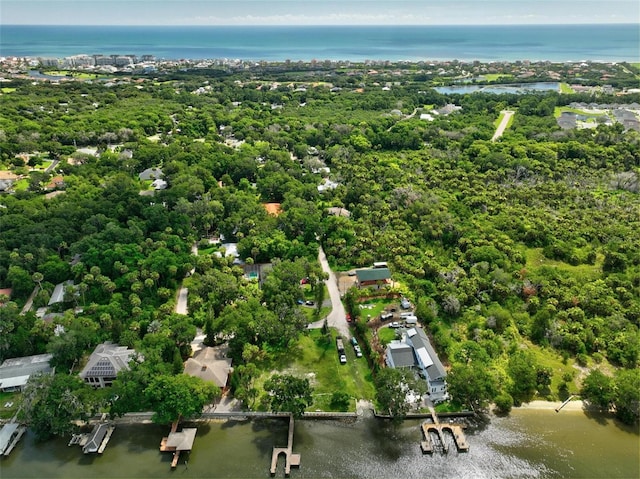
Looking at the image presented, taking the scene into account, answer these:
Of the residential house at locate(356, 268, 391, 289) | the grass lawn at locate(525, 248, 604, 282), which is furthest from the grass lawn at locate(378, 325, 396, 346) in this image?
the grass lawn at locate(525, 248, 604, 282)

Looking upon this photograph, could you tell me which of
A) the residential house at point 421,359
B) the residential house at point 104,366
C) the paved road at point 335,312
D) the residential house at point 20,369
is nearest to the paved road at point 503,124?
the paved road at point 335,312

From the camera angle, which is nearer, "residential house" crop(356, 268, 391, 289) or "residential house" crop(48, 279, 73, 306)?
"residential house" crop(48, 279, 73, 306)

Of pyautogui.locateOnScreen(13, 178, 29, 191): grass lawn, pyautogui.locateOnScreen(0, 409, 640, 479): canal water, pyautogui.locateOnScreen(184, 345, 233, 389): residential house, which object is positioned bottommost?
pyautogui.locateOnScreen(0, 409, 640, 479): canal water

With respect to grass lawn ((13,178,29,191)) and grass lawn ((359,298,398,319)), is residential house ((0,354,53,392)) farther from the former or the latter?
grass lawn ((13,178,29,191))

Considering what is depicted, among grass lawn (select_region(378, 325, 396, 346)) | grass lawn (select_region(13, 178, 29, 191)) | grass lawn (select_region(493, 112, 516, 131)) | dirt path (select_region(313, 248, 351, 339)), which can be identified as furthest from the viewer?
grass lawn (select_region(493, 112, 516, 131))

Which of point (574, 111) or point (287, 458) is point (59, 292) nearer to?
point (287, 458)

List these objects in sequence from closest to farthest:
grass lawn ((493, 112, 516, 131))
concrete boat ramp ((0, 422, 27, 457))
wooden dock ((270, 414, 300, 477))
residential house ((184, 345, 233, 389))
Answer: wooden dock ((270, 414, 300, 477)) < concrete boat ramp ((0, 422, 27, 457)) < residential house ((184, 345, 233, 389)) < grass lawn ((493, 112, 516, 131))
